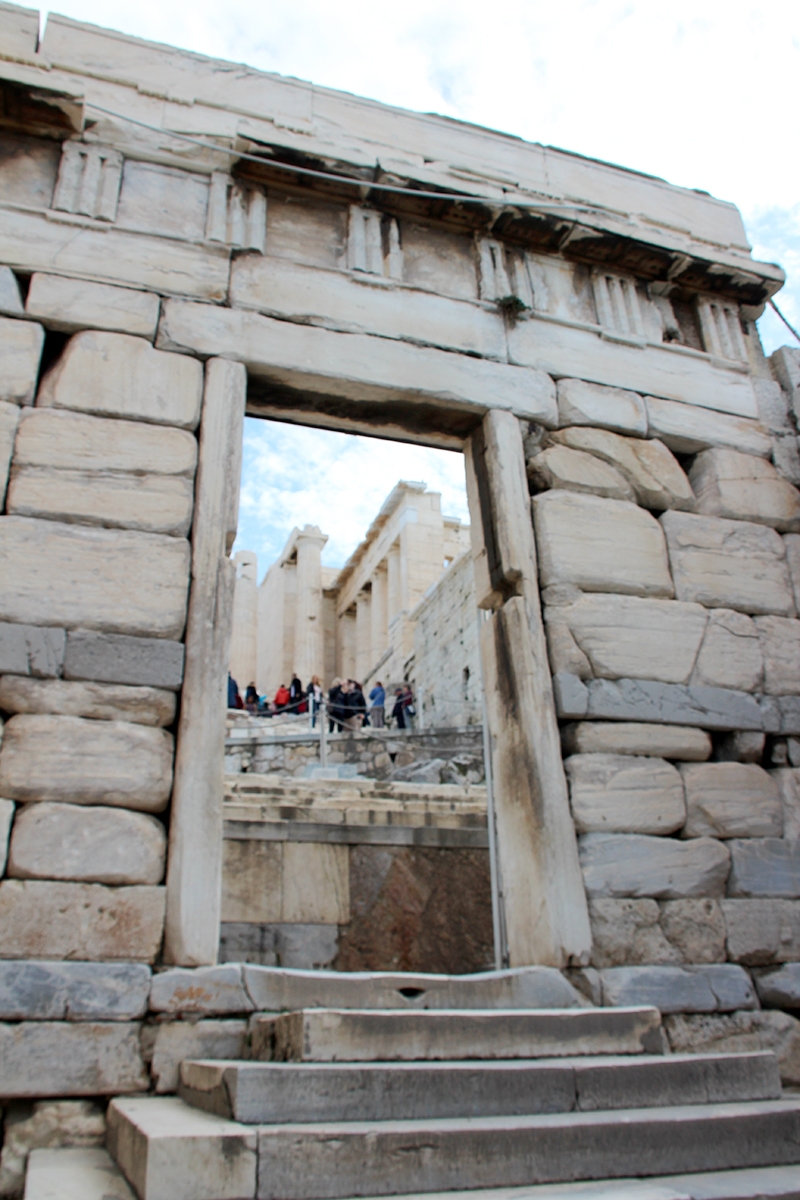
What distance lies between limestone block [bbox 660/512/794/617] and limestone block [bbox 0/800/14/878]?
393 centimetres

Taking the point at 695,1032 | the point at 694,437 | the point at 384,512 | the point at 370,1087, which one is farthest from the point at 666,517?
the point at 384,512

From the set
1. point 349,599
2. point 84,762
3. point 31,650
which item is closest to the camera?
point 84,762

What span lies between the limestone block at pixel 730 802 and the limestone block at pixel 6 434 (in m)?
3.94

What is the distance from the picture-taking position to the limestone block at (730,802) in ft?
16.5

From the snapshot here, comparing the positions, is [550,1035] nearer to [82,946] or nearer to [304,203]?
[82,946]

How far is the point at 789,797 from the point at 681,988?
138 cm

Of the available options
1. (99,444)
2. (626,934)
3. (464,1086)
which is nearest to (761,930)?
(626,934)

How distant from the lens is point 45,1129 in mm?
3482

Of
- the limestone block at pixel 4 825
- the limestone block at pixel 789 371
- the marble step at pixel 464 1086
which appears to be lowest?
the marble step at pixel 464 1086

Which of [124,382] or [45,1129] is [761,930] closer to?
[45,1129]

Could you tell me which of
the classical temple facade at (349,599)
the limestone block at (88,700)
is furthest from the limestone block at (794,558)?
the classical temple facade at (349,599)

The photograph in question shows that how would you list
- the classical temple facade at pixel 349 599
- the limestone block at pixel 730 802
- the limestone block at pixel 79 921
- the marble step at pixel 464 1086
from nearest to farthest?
the marble step at pixel 464 1086 < the limestone block at pixel 79 921 < the limestone block at pixel 730 802 < the classical temple facade at pixel 349 599

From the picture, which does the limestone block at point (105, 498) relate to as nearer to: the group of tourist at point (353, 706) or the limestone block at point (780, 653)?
the limestone block at point (780, 653)

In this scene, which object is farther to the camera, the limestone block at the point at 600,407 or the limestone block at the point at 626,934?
the limestone block at the point at 600,407
